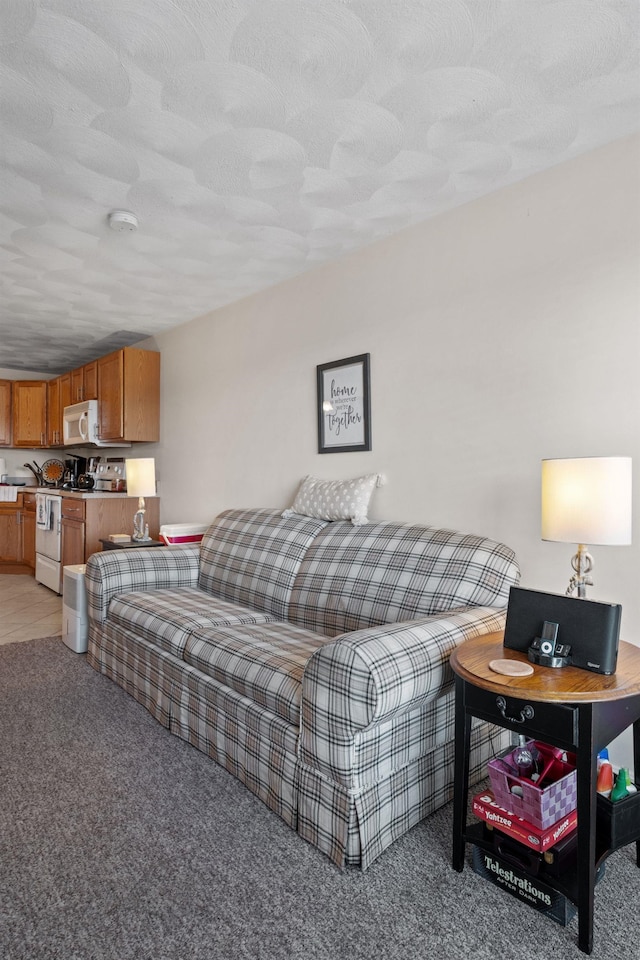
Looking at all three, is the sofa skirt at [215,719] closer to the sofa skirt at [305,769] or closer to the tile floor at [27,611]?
the sofa skirt at [305,769]

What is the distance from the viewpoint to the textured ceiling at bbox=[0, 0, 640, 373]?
152 centimetres

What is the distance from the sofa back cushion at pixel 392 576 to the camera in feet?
7.02

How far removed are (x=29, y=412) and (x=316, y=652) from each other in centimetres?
→ 607

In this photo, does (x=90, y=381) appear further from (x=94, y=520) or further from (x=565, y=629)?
(x=565, y=629)

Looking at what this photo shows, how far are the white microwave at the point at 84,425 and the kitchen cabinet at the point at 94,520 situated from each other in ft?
2.16

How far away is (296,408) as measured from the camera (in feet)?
11.4

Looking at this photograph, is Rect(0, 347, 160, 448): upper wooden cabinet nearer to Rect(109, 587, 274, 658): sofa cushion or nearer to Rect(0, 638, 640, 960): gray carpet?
Rect(109, 587, 274, 658): sofa cushion

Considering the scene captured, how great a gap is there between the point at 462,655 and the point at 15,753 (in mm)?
1844

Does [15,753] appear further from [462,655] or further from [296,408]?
[296,408]

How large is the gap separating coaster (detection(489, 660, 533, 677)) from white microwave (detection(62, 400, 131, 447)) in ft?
14.3

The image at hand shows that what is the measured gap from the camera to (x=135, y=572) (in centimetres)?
325

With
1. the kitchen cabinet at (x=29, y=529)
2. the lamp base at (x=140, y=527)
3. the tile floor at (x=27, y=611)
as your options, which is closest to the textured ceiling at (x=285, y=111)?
the lamp base at (x=140, y=527)

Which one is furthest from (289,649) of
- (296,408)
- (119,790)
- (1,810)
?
(296,408)

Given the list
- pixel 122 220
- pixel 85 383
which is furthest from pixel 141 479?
pixel 122 220
